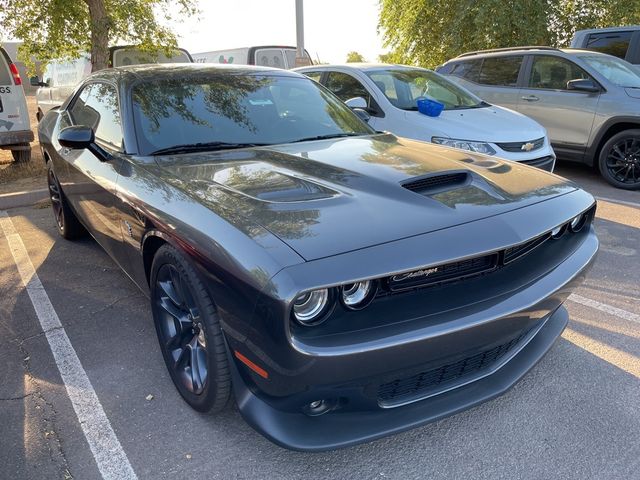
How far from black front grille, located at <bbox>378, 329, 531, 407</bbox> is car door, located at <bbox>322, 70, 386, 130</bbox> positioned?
3.96 metres

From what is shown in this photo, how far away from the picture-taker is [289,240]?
183 centimetres

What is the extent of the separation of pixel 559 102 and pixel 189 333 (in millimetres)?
6408

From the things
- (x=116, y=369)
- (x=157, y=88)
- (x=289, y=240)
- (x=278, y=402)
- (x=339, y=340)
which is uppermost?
(x=157, y=88)

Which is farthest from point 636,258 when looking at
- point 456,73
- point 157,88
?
point 456,73

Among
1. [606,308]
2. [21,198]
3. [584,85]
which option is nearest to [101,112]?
[21,198]

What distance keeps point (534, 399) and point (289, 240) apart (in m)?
1.52

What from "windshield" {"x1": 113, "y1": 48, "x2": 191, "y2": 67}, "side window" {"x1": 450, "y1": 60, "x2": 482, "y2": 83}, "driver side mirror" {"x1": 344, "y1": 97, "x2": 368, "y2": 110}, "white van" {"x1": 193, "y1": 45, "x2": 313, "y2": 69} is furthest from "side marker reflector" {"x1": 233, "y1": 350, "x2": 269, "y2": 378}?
"white van" {"x1": 193, "y1": 45, "x2": 313, "y2": 69}

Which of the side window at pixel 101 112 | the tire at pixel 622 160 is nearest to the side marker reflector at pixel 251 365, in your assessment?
the side window at pixel 101 112

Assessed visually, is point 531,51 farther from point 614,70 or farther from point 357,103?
point 357,103

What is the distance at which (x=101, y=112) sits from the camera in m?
3.63

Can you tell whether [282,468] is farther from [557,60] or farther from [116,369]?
[557,60]

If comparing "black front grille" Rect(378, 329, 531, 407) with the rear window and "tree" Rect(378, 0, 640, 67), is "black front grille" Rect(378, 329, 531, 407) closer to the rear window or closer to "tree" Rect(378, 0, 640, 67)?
the rear window

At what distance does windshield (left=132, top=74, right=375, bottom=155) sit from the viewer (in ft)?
9.96

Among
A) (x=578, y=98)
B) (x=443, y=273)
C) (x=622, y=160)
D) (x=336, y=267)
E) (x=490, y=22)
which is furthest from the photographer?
(x=490, y=22)
